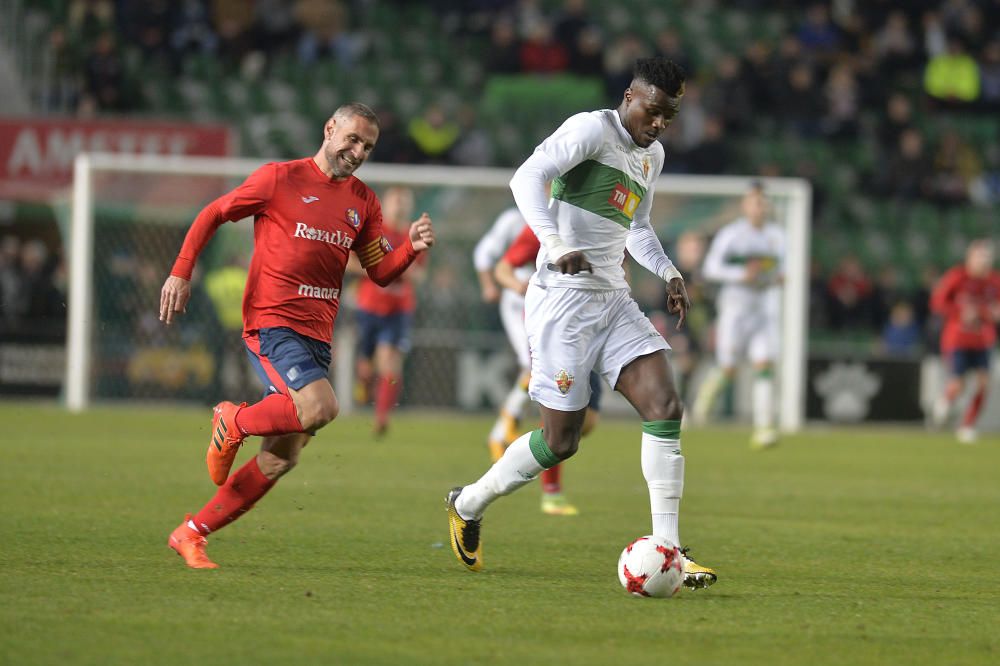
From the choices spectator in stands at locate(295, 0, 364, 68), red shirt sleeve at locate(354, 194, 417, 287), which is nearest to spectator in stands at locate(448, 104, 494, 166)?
spectator in stands at locate(295, 0, 364, 68)

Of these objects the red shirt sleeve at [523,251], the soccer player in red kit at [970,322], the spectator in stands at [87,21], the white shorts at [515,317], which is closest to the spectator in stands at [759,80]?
the soccer player in red kit at [970,322]

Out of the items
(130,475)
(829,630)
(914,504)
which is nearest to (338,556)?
(829,630)

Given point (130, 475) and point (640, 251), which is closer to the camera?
point (640, 251)

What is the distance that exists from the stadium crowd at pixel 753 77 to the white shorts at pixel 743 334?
5216mm

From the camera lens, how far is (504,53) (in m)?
23.8

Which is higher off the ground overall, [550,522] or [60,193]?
[60,193]

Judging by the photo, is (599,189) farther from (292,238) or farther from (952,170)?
(952,170)

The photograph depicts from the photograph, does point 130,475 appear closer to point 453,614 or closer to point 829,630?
point 453,614

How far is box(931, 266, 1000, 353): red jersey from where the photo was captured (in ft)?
59.0

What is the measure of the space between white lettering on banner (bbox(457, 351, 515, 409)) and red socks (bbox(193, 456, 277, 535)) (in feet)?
39.5

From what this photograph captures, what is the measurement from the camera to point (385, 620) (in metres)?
5.55

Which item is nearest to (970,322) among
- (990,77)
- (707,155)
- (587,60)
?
(707,155)

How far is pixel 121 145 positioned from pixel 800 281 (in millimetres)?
8771

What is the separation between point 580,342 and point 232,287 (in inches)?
476
